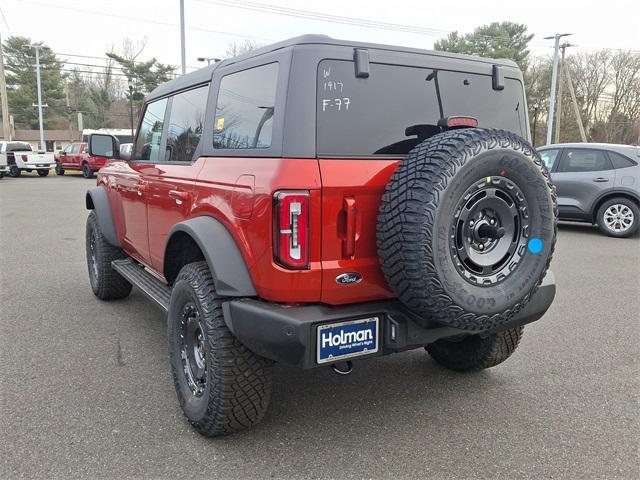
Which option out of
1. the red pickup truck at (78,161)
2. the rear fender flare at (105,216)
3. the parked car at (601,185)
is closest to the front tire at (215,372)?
the rear fender flare at (105,216)

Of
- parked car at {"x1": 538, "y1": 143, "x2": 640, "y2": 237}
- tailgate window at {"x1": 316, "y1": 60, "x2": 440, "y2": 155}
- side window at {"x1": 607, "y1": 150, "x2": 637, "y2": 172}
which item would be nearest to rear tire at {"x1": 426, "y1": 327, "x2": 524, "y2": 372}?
tailgate window at {"x1": 316, "y1": 60, "x2": 440, "y2": 155}

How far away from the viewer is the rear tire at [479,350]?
11.0ft

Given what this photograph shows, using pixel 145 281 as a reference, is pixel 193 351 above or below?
below

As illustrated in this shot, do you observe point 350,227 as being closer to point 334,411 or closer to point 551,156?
point 334,411

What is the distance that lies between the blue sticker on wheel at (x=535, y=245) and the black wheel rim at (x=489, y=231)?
30 mm

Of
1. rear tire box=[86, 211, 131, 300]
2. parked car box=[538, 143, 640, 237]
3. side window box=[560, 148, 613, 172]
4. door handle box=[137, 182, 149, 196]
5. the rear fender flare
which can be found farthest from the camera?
side window box=[560, 148, 613, 172]

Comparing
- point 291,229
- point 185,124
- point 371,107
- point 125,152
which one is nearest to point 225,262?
point 291,229

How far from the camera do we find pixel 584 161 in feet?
32.1

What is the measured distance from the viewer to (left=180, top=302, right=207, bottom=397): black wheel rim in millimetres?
2791

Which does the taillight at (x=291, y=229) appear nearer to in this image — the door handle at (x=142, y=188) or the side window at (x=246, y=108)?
the side window at (x=246, y=108)

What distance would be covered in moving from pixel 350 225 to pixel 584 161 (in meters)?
9.03

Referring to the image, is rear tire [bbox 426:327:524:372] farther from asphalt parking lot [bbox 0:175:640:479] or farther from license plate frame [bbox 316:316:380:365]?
license plate frame [bbox 316:316:380:365]

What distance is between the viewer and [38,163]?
25438 mm

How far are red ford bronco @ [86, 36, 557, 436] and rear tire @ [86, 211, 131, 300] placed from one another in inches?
93.3
